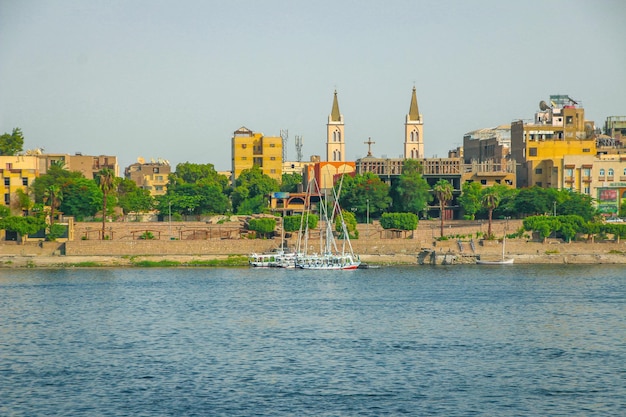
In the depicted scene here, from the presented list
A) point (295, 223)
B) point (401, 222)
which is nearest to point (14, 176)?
point (295, 223)

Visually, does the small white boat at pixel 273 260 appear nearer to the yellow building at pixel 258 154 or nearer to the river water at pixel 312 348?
the river water at pixel 312 348

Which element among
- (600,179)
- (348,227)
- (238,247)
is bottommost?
(238,247)

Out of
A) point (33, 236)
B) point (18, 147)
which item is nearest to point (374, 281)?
point (33, 236)

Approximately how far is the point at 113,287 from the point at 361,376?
46.4 meters

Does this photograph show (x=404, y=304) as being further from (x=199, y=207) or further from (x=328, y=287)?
(x=199, y=207)

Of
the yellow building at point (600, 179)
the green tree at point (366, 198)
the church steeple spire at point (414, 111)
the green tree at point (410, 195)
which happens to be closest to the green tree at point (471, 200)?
the green tree at point (410, 195)

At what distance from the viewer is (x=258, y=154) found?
192 metres

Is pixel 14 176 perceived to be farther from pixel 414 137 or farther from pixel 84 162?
pixel 414 137

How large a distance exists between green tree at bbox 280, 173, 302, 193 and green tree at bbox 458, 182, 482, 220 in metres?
36.5

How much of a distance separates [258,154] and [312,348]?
134m

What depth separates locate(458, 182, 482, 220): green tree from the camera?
140m

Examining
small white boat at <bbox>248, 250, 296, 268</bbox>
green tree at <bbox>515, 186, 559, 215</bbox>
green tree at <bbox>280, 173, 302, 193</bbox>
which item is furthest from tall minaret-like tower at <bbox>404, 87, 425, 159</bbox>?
small white boat at <bbox>248, 250, 296, 268</bbox>

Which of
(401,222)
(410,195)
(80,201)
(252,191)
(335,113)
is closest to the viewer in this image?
(401,222)

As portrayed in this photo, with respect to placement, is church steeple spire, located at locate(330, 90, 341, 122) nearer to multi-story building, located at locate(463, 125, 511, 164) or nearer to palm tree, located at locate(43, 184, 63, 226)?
multi-story building, located at locate(463, 125, 511, 164)
